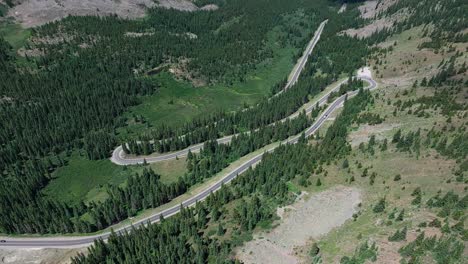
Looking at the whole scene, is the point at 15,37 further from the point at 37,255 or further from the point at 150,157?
the point at 37,255

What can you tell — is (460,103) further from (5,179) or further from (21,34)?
(21,34)

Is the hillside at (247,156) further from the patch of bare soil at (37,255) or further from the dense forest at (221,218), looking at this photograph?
the patch of bare soil at (37,255)

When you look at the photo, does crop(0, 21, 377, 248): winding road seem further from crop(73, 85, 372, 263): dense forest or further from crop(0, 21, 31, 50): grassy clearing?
crop(0, 21, 31, 50): grassy clearing

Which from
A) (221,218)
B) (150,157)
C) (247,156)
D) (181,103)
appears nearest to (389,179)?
(221,218)

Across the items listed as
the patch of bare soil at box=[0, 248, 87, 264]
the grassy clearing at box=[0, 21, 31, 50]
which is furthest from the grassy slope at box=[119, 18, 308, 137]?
the grassy clearing at box=[0, 21, 31, 50]

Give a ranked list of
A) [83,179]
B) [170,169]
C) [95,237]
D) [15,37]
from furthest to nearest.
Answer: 1. [15,37]
2. [83,179]
3. [170,169]
4. [95,237]

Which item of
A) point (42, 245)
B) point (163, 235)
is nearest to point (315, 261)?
point (163, 235)
